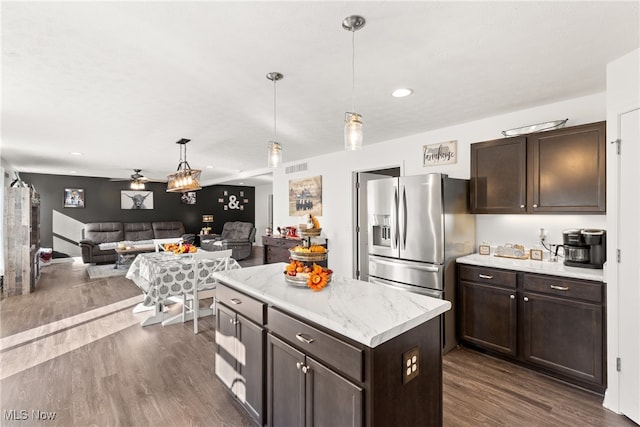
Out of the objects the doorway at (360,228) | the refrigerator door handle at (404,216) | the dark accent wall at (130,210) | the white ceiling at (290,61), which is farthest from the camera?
the dark accent wall at (130,210)

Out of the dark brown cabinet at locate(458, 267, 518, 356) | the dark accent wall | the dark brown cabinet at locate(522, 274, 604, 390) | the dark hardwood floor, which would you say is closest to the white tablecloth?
the dark hardwood floor

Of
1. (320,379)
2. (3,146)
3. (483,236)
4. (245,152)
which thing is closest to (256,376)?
(320,379)

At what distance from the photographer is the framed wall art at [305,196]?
5652 millimetres

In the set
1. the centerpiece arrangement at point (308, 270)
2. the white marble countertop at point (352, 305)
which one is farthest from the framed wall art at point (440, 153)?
the centerpiece arrangement at point (308, 270)

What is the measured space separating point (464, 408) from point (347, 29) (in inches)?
105

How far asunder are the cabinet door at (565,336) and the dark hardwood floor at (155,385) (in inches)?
6.3

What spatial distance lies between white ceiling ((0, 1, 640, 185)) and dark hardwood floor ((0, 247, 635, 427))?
2.45 meters

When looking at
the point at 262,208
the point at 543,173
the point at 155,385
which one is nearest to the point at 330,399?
the point at 155,385

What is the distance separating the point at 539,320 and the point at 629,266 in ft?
2.62

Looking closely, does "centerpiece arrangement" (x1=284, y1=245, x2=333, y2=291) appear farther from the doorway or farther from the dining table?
the doorway

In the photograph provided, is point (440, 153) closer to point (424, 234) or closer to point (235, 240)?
point (424, 234)

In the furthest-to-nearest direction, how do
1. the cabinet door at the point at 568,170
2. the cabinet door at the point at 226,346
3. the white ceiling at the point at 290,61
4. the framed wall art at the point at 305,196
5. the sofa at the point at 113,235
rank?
1. the sofa at the point at 113,235
2. the framed wall art at the point at 305,196
3. the cabinet door at the point at 568,170
4. the cabinet door at the point at 226,346
5. the white ceiling at the point at 290,61

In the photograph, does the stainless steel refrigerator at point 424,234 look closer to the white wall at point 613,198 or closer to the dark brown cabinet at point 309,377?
the white wall at point 613,198

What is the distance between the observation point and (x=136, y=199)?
9.54 m
